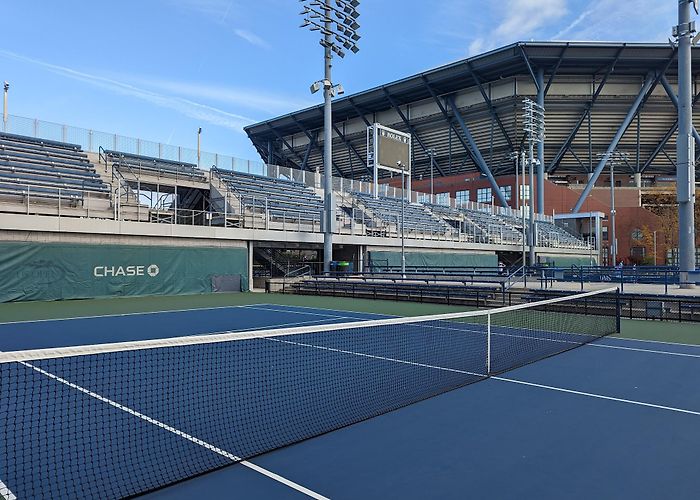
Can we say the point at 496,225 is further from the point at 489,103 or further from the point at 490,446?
the point at 490,446

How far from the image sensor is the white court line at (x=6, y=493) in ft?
12.9

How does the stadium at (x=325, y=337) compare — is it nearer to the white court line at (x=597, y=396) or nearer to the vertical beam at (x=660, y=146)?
the white court line at (x=597, y=396)

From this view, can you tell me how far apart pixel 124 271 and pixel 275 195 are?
1374 cm

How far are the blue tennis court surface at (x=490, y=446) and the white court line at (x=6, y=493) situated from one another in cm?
5

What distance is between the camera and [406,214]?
139 feet

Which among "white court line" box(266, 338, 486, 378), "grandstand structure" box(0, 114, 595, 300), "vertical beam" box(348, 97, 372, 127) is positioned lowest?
"white court line" box(266, 338, 486, 378)

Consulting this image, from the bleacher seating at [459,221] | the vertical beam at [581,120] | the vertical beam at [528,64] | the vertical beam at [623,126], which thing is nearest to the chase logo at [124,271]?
the bleacher seating at [459,221]

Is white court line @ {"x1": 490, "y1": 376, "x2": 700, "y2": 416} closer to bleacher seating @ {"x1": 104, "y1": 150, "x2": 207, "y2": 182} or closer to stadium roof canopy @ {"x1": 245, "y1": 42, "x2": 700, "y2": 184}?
bleacher seating @ {"x1": 104, "y1": 150, "x2": 207, "y2": 182}

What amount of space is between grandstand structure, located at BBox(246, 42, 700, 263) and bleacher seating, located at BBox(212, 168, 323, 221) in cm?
2062

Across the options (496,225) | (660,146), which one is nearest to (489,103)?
(496,225)

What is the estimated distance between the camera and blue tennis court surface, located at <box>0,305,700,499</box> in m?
4.09

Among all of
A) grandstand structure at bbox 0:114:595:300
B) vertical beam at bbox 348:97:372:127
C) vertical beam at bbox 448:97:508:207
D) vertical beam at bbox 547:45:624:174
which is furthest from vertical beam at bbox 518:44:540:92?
vertical beam at bbox 348:97:372:127

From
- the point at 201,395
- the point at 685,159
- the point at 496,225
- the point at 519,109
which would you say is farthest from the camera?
the point at 519,109

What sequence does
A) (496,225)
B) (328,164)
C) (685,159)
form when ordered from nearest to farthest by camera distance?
1. (685,159)
2. (328,164)
3. (496,225)
